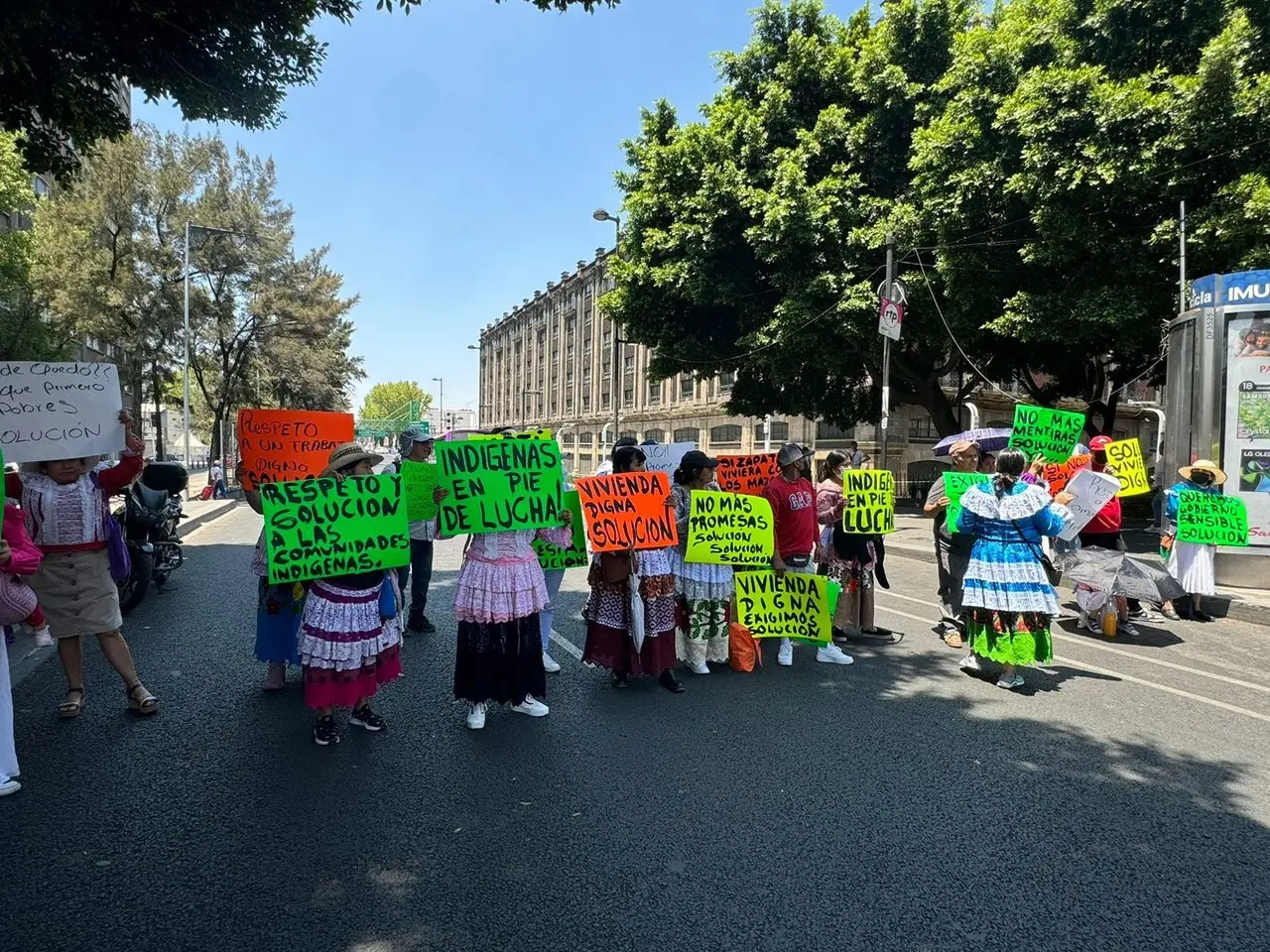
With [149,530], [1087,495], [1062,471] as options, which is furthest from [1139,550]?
[149,530]

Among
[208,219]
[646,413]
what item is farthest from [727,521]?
[646,413]

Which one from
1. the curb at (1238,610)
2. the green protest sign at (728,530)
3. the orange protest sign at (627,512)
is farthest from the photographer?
the curb at (1238,610)

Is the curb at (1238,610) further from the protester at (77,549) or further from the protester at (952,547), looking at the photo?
the protester at (77,549)

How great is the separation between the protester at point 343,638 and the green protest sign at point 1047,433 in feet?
21.4

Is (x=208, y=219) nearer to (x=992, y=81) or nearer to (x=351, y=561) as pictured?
(x=992, y=81)

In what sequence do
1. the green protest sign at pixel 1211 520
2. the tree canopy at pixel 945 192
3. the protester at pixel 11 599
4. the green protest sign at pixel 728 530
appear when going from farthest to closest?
→ the tree canopy at pixel 945 192 → the green protest sign at pixel 1211 520 → the green protest sign at pixel 728 530 → the protester at pixel 11 599

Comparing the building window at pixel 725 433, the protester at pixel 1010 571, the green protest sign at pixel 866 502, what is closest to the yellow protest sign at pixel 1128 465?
the green protest sign at pixel 866 502

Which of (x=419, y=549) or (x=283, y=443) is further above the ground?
(x=283, y=443)

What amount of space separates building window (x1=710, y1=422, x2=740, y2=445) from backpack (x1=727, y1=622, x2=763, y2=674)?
34.1m

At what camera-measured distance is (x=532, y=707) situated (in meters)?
5.00

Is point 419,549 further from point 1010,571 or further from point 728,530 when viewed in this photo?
point 1010,571

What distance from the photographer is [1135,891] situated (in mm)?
3055

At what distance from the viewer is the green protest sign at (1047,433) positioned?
803cm

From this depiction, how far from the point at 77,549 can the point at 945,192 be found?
54.1 ft
